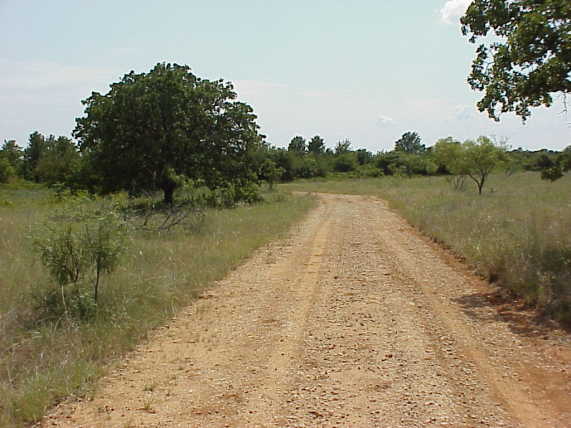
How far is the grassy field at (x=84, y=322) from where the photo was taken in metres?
5.34

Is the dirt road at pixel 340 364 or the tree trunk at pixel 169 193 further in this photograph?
the tree trunk at pixel 169 193

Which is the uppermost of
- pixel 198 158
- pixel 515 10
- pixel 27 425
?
pixel 515 10

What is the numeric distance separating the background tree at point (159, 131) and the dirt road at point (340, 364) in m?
17.2

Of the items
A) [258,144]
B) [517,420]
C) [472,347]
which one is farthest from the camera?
[258,144]

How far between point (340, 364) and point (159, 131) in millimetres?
21961

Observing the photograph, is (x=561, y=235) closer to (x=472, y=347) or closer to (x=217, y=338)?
(x=472, y=347)

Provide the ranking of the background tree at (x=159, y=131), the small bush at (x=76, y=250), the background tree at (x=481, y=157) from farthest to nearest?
the background tree at (x=481, y=157) < the background tree at (x=159, y=131) < the small bush at (x=76, y=250)

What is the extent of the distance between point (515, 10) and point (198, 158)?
61.3ft

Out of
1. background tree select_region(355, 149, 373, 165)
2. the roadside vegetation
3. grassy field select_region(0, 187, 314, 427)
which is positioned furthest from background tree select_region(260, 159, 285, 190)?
background tree select_region(355, 149, 373, 165)

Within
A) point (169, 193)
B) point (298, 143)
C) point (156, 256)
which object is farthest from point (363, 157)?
point (156, 256)

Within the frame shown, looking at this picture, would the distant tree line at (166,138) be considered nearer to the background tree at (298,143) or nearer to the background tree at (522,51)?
the background tree at (522,51)

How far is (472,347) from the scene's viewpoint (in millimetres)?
6410

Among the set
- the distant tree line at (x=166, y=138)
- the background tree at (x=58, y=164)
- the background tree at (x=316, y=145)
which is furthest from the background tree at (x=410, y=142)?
the distant tree line at (x=166, y=138)

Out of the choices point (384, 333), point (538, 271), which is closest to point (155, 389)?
point (384, 333)
